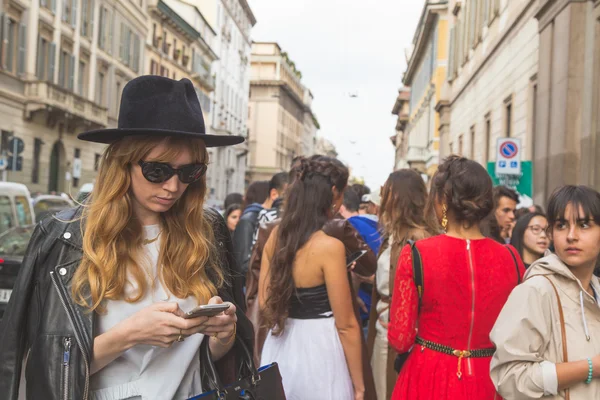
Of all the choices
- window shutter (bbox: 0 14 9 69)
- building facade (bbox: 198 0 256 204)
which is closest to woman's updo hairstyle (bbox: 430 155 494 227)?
window shutter (bbox: 0 14 9 69)

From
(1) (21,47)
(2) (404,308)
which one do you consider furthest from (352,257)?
(1) (21,47)

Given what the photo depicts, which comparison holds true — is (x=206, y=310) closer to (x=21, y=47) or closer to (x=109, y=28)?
(x=21, y=47)

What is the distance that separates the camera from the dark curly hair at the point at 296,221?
4.38 meters

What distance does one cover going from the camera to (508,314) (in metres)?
3.12

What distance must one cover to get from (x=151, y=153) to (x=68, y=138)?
3883 centimetres

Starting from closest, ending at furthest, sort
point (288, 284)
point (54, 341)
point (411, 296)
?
point (54, 341) < point (411, 296) < point (288, 284)

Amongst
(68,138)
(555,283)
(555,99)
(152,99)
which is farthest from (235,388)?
(68,138)

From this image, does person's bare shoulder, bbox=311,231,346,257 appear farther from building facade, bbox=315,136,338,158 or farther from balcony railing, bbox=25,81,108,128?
building facade, bbox=315,136,338,158

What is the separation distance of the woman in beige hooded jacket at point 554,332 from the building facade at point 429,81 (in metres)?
33.5

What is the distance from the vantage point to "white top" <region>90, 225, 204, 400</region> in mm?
2480

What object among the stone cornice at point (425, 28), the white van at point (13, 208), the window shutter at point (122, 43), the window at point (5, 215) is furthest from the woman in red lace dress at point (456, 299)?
the window shutter at point (122, 43)

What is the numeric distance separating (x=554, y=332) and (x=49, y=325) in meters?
1.89

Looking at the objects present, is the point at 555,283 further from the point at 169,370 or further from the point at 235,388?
the point at 169,370

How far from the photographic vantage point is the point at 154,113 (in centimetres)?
254
